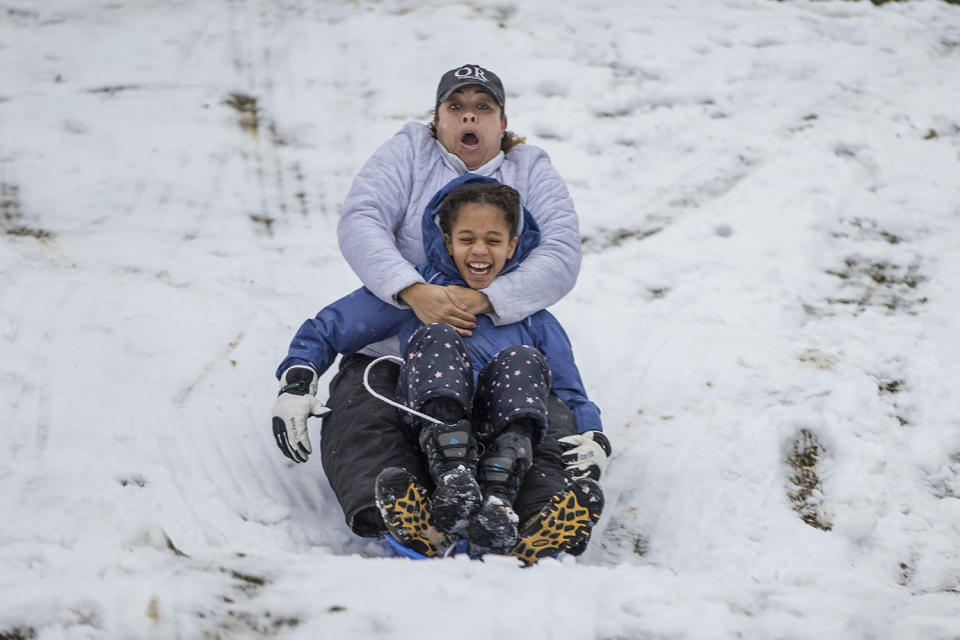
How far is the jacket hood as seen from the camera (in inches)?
107

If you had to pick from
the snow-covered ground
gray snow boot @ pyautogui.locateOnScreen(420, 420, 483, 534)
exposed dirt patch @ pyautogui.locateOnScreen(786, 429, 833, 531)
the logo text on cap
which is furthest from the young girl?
exposed dirt patch @ pyautogui.locateOnScreen(786, 429, 833, 531)

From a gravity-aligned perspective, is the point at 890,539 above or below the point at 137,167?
below

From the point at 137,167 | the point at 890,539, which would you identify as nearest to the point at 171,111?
the point at 137,167

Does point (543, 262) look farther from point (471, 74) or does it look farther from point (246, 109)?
point (246, 109)

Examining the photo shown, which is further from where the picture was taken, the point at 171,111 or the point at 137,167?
the point at 171,111

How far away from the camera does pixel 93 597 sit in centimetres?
154

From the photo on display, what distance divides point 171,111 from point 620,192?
249 centimetres

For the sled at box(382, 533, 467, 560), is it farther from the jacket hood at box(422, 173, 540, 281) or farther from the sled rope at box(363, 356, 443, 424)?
the jacket hood at box(422, 173, 540, 281)

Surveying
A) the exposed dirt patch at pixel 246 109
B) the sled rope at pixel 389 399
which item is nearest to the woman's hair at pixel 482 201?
the sled rope at pixel 389 399

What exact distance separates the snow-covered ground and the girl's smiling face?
78 cm

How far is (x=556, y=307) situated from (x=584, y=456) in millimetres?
1378

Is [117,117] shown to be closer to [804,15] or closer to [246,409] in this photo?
[246,409]

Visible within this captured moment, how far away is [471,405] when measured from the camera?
2312 mm

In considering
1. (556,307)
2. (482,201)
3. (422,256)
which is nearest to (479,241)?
(482,201)
